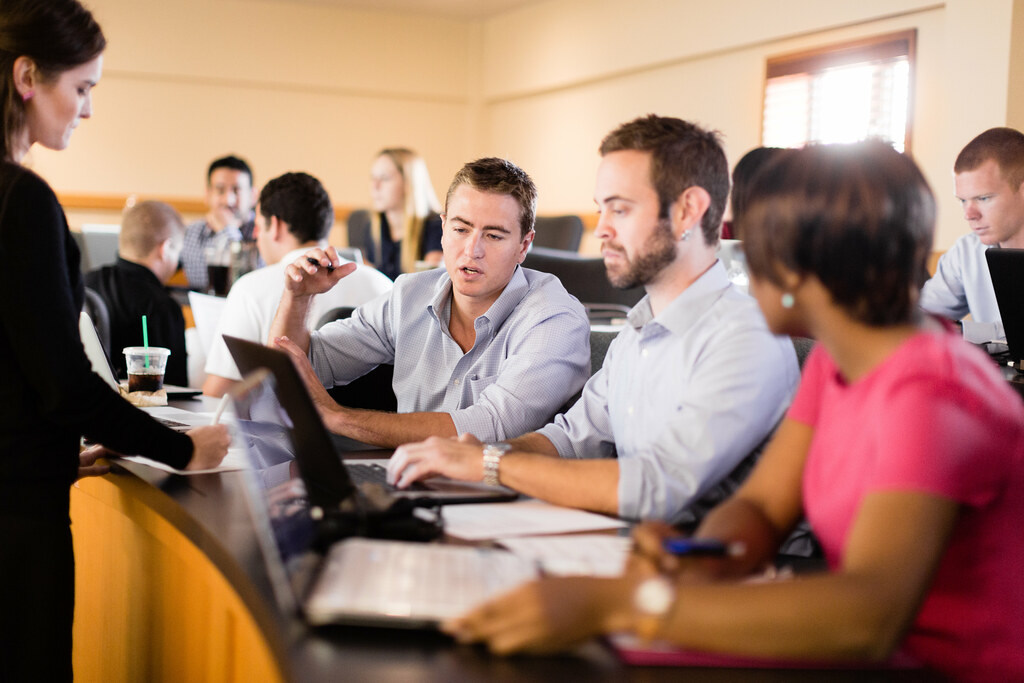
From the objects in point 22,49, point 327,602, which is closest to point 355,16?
point 22,49

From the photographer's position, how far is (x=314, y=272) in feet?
7.36

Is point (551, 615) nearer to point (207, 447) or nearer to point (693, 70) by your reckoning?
point (207, 447)

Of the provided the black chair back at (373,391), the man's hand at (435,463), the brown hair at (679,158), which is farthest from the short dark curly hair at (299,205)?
the man's hand at (435,463)

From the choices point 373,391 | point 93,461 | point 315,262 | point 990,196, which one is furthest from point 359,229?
point 93,461

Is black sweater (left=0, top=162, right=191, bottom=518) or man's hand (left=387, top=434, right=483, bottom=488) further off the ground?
black sweater (left=0, top=162, right=191, bottom=518)

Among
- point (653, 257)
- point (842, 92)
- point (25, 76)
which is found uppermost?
point (842, 92)

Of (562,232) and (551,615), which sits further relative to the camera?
(562,232)

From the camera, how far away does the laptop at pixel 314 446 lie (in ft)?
3.75

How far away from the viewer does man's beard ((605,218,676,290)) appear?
158 centimetres

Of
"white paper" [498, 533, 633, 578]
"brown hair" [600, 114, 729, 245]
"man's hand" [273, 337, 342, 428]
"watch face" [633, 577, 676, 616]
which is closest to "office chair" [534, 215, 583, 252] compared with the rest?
"man's hand" [273, 337, 342, 428]

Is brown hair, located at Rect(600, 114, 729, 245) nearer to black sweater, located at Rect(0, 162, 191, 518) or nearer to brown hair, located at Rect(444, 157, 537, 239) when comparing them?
brown hair, located at Rect(444, 157, 537, 239)

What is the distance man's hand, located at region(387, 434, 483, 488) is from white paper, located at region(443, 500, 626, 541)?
0.09 metres

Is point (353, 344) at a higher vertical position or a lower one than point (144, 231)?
lower

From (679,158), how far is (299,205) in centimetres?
213
